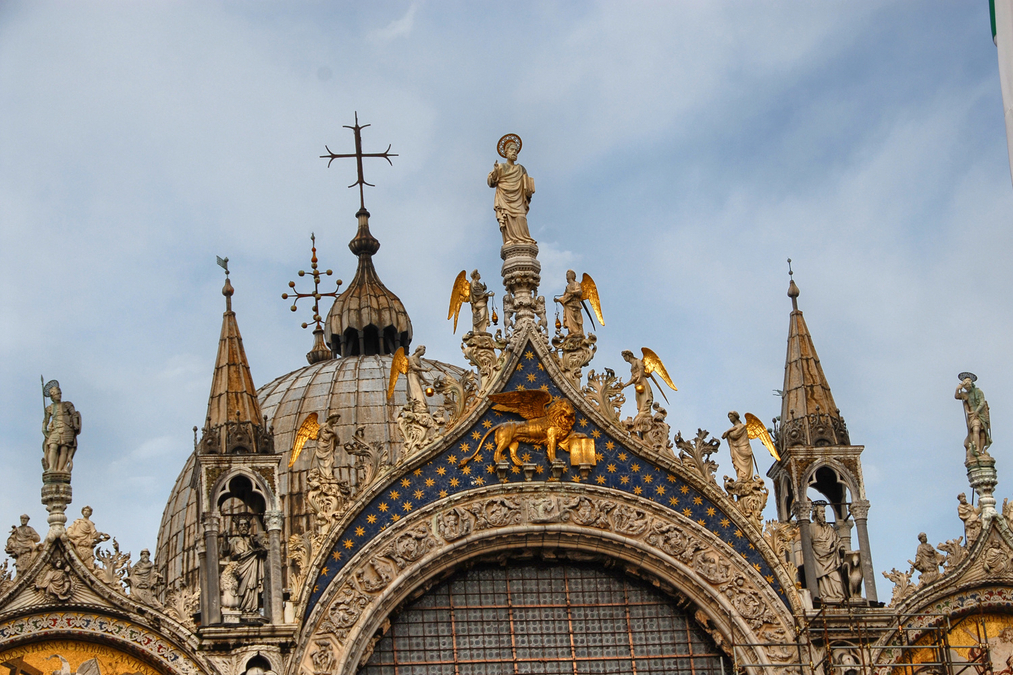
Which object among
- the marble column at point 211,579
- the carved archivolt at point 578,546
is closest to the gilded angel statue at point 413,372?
the carved archivolt at point 578,546

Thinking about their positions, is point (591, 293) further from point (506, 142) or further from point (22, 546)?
point (22, 546)

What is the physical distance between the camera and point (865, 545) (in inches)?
1209

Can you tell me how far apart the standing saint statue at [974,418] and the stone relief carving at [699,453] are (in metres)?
3.73

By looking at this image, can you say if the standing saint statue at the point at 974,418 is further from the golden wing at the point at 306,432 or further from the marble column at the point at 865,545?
the golden wing at the point at 306,432

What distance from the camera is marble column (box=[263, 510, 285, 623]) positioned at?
29.3m

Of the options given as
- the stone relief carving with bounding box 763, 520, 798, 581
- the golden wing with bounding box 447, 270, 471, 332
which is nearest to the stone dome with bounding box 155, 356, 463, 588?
the golden wing with bounding box 447, 270, 471, 332

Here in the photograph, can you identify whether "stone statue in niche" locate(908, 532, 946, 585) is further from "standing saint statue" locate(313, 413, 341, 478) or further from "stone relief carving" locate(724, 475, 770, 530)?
"standing saint statue" locate(313, 413, 341, 478)

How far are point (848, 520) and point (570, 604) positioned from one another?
4224 mm

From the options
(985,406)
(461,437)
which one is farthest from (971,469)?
(461,437)

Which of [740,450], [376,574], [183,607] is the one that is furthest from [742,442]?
[183,607]

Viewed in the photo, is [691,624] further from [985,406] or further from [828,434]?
[985,406]

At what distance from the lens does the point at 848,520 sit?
3133cm

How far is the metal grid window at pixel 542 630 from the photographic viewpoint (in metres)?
30.1

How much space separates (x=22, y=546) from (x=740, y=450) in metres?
10.0
